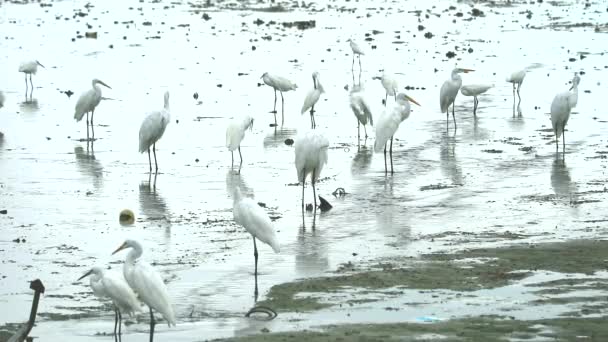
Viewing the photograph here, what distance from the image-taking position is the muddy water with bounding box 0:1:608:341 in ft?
40.8

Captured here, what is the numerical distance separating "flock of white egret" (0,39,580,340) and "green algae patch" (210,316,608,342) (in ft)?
3.11

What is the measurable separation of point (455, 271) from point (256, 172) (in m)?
6.76

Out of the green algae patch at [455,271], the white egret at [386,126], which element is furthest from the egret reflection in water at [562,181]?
the green algae patch at [455,271]

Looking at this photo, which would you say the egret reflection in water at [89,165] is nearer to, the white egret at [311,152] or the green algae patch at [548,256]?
the white egret at [311,152]

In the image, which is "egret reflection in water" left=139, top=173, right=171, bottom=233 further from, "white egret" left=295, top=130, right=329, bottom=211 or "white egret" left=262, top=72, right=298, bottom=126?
"white egret" left=262, top=72, right=298, bottom=126

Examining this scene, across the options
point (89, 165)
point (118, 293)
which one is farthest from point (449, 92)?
point (118, 293)

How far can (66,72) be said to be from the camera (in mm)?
31484

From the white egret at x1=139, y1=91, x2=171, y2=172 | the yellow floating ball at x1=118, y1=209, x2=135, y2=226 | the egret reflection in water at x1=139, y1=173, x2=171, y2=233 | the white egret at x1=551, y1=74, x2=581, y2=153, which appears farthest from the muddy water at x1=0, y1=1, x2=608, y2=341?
the white egret at x1=139, y1=91, x2=171, y2=172

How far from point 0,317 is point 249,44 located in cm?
2690

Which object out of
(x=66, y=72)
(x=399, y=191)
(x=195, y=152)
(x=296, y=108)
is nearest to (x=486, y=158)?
(x=399, y=191)

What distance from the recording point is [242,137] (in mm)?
18859

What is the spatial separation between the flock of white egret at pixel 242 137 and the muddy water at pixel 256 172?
398 mm

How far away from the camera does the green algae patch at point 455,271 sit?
37.8 ft

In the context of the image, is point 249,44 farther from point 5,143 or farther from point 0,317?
point 0,317
